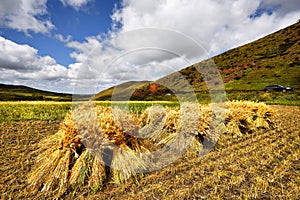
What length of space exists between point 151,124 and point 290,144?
3.74 meters

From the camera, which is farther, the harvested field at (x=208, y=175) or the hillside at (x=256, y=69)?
the hillside at (x=256, y=69)

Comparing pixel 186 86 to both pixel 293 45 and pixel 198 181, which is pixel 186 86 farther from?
pixel 198 181

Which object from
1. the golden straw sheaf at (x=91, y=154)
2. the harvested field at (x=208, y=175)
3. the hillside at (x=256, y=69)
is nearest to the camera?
the harvested field at (x=208, y=175)

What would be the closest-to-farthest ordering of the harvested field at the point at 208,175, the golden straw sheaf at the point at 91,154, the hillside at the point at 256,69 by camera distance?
1. the harvested field at the point at 208,175
2. the golden straw sheaf at the point at 91,154
3. the hillside at the point at 256,69

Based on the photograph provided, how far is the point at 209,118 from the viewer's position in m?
6.63

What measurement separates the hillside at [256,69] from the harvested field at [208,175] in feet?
81.5

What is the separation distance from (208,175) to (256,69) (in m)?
47.5

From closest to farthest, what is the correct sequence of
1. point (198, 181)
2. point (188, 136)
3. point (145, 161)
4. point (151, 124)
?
point (198, 181) → point (145, 161) → point (188, 136) → point (151, 124)

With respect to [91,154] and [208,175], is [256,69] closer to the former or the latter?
[208,175]

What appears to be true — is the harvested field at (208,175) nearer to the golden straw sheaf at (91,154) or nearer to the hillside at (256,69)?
the golden straw sheaf at (91,154)

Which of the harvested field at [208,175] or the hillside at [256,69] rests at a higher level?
the hillside at [256,69]

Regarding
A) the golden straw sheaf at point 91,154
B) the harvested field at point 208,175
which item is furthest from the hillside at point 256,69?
the golden straw sheaf at point 91,154

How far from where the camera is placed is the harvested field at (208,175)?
334 centimetres

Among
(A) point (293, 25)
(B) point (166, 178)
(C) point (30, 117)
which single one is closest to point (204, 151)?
(B) point (166, 178)
